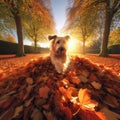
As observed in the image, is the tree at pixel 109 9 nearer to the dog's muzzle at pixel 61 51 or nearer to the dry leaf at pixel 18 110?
the dog's muzzle at pixel 61 51

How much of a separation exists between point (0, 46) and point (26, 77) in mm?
18752

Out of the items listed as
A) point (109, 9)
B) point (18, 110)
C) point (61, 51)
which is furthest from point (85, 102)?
point (109, 9)

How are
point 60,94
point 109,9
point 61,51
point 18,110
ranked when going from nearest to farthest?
point 18,110
point 60,94
point 61,51
point 109,9

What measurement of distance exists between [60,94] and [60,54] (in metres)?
1.58

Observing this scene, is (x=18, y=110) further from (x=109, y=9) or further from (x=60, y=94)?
(x=109, y=9)

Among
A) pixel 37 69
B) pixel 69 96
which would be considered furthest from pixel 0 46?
pixel 69 96

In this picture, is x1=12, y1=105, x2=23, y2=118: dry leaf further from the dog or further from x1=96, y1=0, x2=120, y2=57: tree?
x1=96, y1=0, x2=120, y2=57: tree

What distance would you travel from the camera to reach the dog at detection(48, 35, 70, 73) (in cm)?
355

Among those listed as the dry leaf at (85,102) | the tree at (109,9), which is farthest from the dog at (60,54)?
the tree at (109,9)

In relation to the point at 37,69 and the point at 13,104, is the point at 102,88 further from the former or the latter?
the point at 13,104

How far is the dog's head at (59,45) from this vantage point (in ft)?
12.3

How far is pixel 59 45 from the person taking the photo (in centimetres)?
379

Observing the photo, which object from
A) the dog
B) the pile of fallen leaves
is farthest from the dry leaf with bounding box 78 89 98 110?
the dog

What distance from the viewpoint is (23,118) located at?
2053mm
